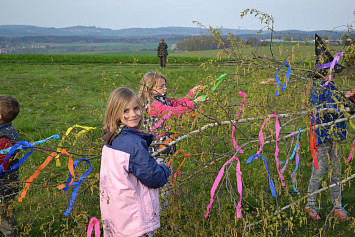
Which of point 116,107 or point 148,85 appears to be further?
point 148,85

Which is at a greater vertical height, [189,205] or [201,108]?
[201,108]

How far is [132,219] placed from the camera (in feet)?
8.05

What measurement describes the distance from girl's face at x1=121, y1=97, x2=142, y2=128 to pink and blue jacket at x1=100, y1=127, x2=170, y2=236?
8 centimetres

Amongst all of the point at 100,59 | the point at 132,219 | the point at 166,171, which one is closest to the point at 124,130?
the point at 166,171

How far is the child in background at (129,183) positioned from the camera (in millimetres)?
2422

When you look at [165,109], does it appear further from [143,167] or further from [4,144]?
[4,144]

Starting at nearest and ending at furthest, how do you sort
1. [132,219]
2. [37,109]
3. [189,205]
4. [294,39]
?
1. [132,219]
2. [294,39]
3. [189,205]
4. [37,109]

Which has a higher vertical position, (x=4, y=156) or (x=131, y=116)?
(x=131, y=116)

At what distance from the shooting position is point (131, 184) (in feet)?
8.05

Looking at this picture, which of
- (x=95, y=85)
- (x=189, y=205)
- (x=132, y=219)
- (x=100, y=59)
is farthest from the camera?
(x=100, y=59)

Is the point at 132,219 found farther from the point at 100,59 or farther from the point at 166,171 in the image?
the point at 100,59

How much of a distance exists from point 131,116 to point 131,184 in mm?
488

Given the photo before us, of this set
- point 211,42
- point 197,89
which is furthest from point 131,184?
point 211,42

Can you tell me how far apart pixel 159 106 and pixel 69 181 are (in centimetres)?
102
